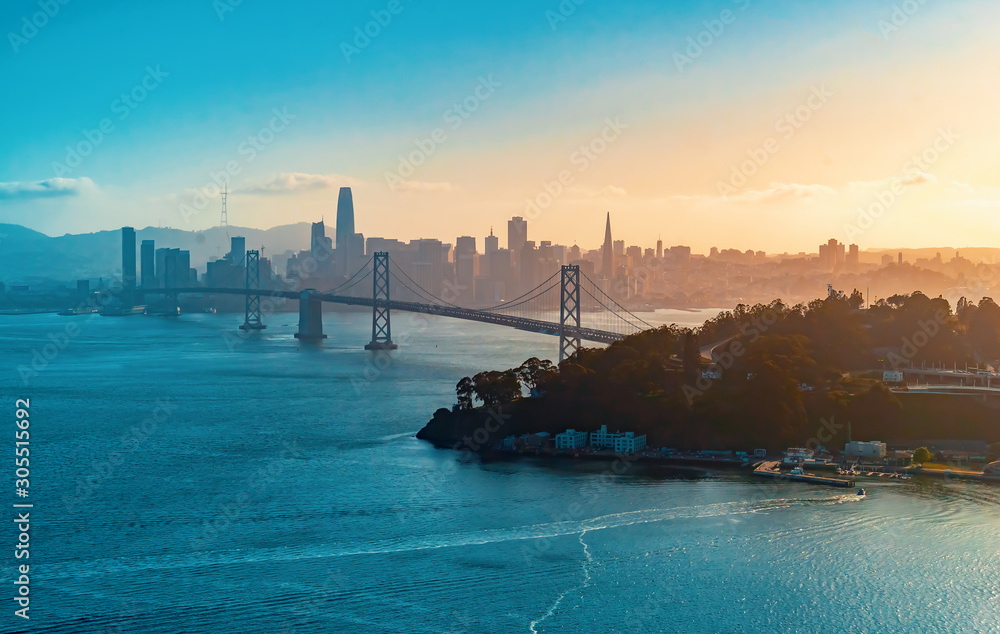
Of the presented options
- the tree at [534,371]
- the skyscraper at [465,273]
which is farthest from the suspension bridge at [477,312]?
the tree at [534,371]

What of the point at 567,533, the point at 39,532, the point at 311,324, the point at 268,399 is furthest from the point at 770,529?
the point at 311,324

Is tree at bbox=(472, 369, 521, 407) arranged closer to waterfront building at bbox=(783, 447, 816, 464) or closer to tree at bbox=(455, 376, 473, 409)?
tree at bbox=(455, 376, 473, 409)

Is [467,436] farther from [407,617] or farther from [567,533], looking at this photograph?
[407,617]

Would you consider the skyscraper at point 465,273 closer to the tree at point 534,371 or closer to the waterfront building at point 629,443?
the tree at point 534,371

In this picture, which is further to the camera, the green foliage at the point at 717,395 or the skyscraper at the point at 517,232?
the skyscraper at the point at 517,232

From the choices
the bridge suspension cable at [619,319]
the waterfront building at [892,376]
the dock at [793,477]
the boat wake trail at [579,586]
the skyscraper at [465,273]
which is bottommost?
the boat wake trail at [579,586]

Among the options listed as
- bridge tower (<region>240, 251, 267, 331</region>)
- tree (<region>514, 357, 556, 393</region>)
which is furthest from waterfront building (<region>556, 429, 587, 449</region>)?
bridge tower (<region>240, 251, 267, 331</region>)
